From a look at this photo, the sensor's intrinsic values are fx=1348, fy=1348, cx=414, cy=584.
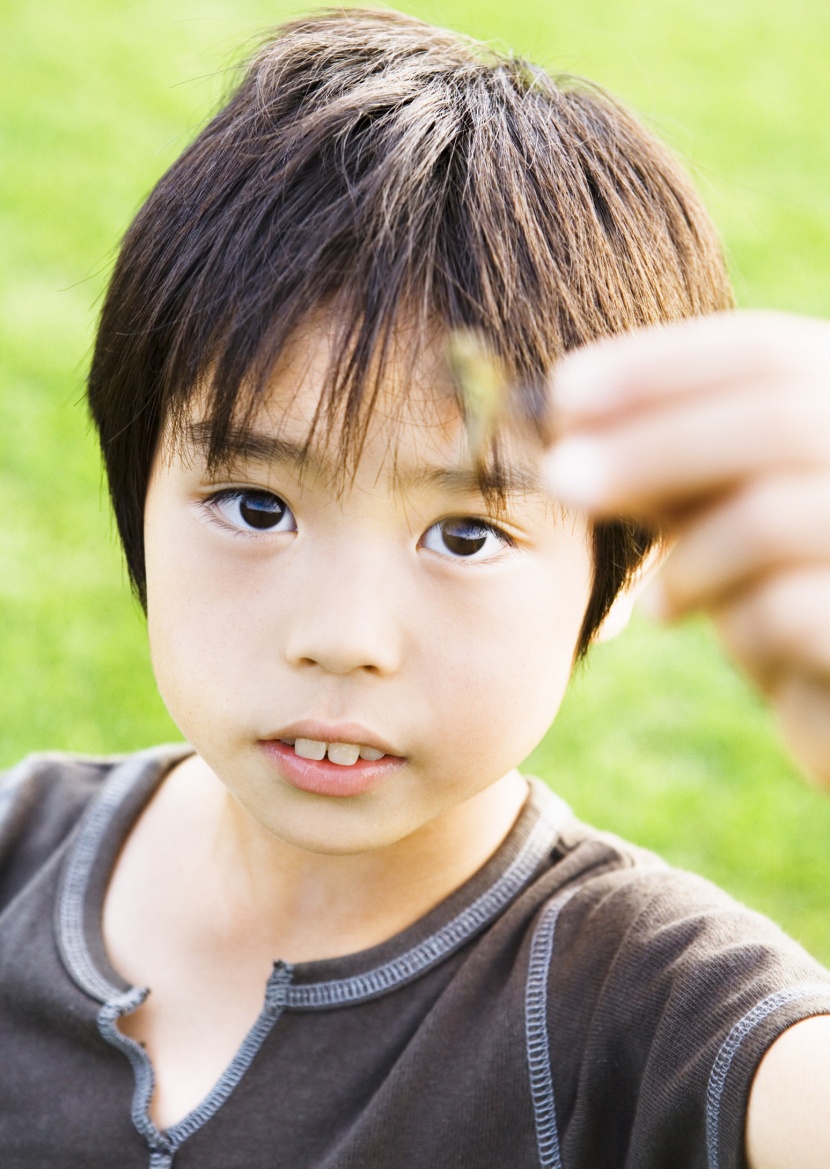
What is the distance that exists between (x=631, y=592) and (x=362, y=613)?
14.1 inches

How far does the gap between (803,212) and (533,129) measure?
3.58 meters

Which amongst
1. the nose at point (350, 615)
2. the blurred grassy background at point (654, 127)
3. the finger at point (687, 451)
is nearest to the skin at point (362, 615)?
the nose at point (350, 615)

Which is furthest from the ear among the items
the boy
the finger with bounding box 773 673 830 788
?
the finger with bounding box 773 673 830 788

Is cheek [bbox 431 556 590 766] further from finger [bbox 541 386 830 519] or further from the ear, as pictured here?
finger [bbox 541 386 830 519]

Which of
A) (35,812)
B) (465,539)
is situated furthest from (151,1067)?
(465,539)

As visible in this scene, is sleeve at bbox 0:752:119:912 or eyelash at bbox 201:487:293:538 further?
sleeve at bbox 0:752:119:912

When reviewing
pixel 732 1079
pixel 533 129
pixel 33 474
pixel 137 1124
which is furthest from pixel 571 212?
pixel 33 474

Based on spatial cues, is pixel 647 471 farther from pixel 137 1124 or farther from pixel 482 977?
pixel 137 1124

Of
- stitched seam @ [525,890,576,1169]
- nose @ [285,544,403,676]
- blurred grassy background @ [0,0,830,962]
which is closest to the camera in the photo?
nose @ [285,544,403,676]

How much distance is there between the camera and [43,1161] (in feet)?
4.19

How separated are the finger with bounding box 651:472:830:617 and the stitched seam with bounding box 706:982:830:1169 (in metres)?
0.50

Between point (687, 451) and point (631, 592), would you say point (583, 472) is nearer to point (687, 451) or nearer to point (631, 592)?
point (687, 451)

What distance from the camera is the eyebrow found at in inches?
38.4

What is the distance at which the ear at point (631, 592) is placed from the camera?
3.98 ft
